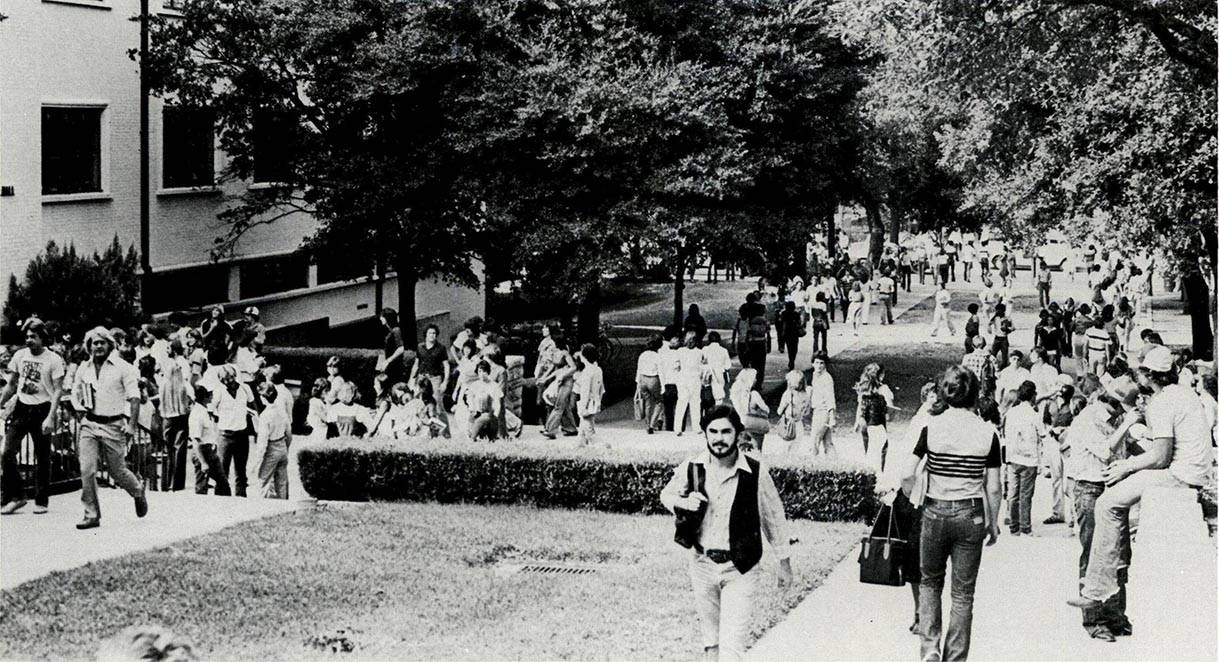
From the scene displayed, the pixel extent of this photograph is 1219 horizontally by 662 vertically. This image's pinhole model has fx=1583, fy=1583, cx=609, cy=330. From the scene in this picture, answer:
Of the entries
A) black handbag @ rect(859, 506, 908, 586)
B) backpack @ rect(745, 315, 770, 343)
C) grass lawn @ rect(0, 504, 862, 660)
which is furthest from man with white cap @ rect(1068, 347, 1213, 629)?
backpack @ rect(745, 315, 770, 343)

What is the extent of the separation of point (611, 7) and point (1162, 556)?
16996 millimetres

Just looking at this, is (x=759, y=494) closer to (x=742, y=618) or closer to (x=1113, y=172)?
(x=742, y=618)

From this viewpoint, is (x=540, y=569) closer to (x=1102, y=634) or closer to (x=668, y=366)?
(x=1102, y=634)

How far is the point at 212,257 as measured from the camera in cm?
2845

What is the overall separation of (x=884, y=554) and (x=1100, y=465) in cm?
182

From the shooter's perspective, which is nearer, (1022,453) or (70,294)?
(1022,453)

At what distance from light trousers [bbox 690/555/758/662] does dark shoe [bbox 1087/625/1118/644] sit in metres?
2.84

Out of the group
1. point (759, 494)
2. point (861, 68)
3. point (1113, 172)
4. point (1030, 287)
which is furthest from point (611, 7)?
point (1030, 287)

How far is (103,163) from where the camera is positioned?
26.9 meters

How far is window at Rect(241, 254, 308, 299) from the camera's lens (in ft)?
103

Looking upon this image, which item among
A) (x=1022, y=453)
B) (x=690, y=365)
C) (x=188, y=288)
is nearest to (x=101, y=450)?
(x=1022, y=453)

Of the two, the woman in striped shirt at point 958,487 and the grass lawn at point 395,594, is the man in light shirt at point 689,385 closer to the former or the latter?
the grass lawn at point 395,594

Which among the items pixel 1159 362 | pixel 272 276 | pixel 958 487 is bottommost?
pixel 958 487

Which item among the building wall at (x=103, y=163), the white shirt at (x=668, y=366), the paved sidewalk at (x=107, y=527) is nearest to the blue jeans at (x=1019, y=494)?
the paved sidewalk at (x=107, y=527)
